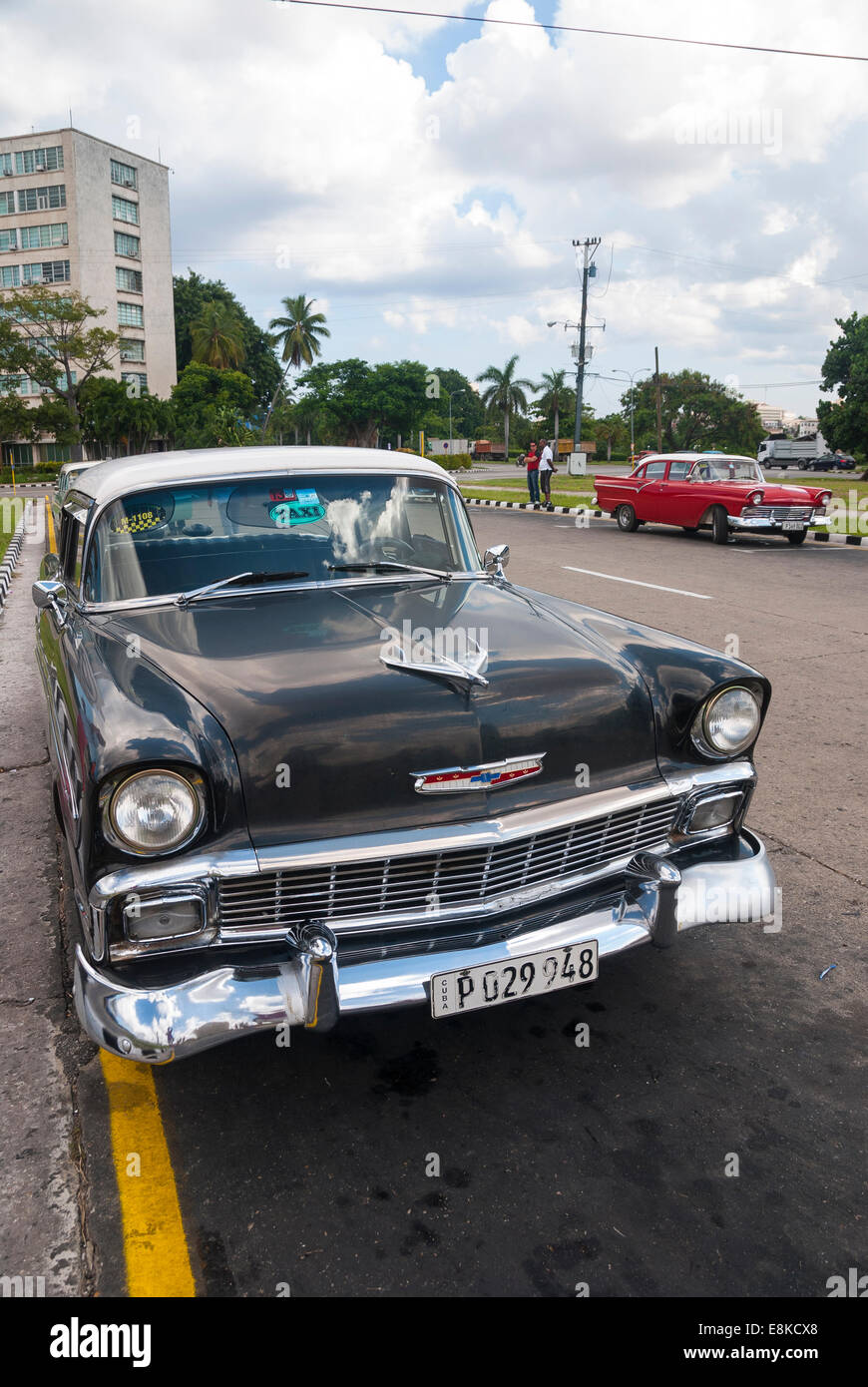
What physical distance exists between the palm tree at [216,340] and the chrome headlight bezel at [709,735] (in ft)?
231

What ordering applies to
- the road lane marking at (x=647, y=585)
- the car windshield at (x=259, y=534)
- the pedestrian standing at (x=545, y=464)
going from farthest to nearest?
the pedestrian standing at (x=545, y=464) < the road lane marking at (x=647, y=585) < the car windshield at (x=259, y=534)

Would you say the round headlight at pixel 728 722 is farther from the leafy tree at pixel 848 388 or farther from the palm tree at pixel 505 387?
the palm tree at pixel 505 387

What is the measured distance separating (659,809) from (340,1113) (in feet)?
3.94

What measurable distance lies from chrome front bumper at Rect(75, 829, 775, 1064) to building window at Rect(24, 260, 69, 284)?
225 feet

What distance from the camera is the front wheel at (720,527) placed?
1611 cm

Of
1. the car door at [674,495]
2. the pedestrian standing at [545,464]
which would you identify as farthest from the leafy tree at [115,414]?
the car door at [674,495]

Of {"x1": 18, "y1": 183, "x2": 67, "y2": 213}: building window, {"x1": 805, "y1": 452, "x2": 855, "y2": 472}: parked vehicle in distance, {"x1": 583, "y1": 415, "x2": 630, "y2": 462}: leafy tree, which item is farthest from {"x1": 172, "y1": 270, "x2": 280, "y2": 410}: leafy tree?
{"x1": 805, "y1": 452, "x2": 855, "y2": 472}: parked vehicle in distance

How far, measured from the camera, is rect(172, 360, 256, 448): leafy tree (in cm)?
5457

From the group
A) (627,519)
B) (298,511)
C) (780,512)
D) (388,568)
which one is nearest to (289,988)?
(388,568)

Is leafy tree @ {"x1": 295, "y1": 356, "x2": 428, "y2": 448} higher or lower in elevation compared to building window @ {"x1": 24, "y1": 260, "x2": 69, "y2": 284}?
lower

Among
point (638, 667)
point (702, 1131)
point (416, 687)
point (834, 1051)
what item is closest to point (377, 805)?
point (416, 687)

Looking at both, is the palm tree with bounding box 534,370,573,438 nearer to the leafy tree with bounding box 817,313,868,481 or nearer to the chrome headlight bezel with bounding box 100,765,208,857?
the leafy tree with bounding box 817,313,868,481

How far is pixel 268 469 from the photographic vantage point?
12.2 feet

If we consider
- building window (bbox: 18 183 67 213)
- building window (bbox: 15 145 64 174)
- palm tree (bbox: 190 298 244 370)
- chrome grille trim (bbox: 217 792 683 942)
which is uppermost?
building window (bbox: 15 145 64 174)
